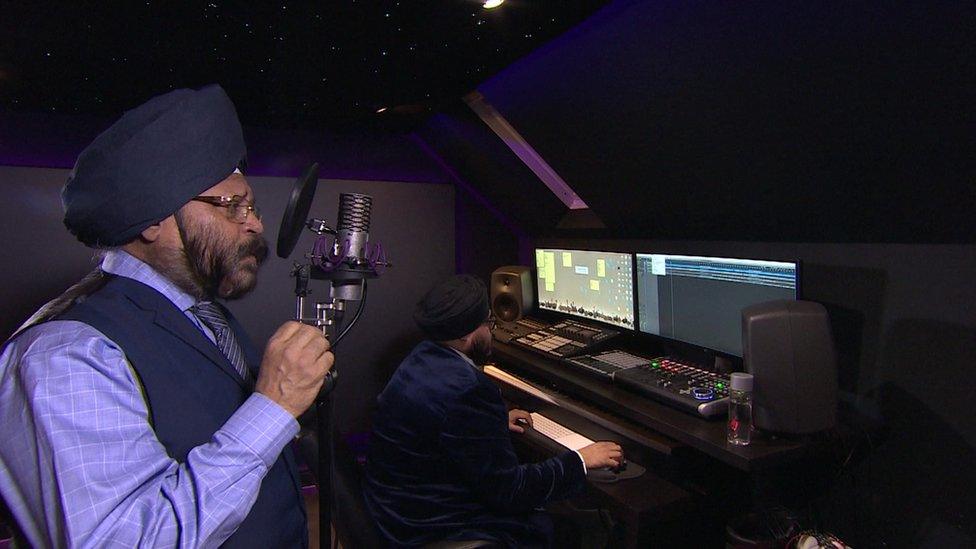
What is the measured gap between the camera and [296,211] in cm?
88

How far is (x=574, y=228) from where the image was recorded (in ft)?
10.2

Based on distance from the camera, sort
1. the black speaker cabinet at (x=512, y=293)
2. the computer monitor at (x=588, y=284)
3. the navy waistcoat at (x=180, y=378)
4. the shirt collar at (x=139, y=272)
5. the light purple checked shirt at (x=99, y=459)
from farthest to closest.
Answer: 1. the black speaker cabinet at (x=512, y=293)
2. the computer monitor at (x=588, y=284)
3. the shirt collar at (x=139, y=272)
4. the navy waistcoat at (x=180, y=378)
5. the light purple checked shirt at (x=99, y=459)

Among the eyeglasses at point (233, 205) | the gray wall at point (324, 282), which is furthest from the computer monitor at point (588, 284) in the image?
the eyeglasses at point (233, 205)

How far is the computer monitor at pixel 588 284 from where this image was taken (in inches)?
97.4

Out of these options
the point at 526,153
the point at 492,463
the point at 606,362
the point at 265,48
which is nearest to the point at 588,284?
the point at 606,362

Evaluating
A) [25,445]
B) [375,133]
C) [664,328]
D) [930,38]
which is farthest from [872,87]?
[375,133]

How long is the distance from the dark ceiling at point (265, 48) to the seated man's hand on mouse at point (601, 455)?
1.39 m

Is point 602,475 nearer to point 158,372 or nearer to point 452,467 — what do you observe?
point 452,467

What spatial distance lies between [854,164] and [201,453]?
182cm

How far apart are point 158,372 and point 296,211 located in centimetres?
33

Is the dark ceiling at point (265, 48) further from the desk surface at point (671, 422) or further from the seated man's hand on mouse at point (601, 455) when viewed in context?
the seated man's hand on mouse at point (601, 455)

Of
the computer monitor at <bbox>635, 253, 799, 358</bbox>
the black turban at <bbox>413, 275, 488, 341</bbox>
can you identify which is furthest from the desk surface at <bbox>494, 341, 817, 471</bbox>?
the black turban at <bbox>413, 275, 488, 341</bbox>

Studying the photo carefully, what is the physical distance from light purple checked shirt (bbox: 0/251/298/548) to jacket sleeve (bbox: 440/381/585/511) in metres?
0.78

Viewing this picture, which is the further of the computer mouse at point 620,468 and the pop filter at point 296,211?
the computer mouse at point 620,468
